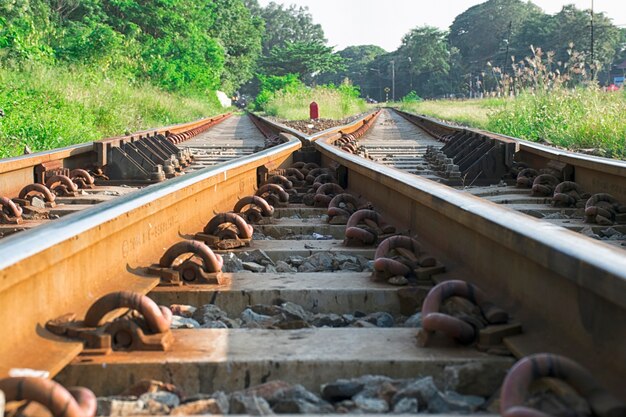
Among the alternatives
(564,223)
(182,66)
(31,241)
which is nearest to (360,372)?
(31,241)

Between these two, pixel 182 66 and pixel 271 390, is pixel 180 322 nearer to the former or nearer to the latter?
pixel 271 390

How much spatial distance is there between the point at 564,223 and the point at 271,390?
3498mm

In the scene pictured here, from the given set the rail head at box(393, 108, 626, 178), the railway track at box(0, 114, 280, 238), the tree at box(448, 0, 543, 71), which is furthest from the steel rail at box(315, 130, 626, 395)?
the tree at box(448, 0, 543, 71)

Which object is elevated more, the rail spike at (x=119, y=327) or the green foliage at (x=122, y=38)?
the green foliage at (x=122, y=38)

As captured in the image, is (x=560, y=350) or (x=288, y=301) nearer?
(x=560, y=350)

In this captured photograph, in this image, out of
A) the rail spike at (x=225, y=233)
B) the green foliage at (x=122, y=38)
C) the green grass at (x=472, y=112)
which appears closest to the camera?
the rail spike at (x=225, y=233)

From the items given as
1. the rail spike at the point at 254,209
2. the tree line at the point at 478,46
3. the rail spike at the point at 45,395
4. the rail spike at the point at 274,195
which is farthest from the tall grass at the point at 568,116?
the tree line at the point at 478,46

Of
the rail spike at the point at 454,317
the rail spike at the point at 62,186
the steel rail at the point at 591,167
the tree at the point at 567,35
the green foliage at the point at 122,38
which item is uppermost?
the tree at the point at 567,35

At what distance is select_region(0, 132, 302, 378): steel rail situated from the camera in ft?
8.00

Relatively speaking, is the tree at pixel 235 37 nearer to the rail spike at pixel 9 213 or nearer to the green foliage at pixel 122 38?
the green foliage at pixel 122 38

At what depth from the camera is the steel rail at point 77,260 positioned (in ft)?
8.00

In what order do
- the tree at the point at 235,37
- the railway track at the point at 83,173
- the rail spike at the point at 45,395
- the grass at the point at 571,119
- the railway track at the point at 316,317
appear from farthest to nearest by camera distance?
the tree at the point at 235,37
the grass at the point at 571,119
the railway track at the point at 83,173
the railway track at the point at 316,317
the rail spike at the point at 45,395

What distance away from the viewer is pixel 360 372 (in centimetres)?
256

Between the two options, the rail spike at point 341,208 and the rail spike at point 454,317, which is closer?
the rail spike at point 454,317
